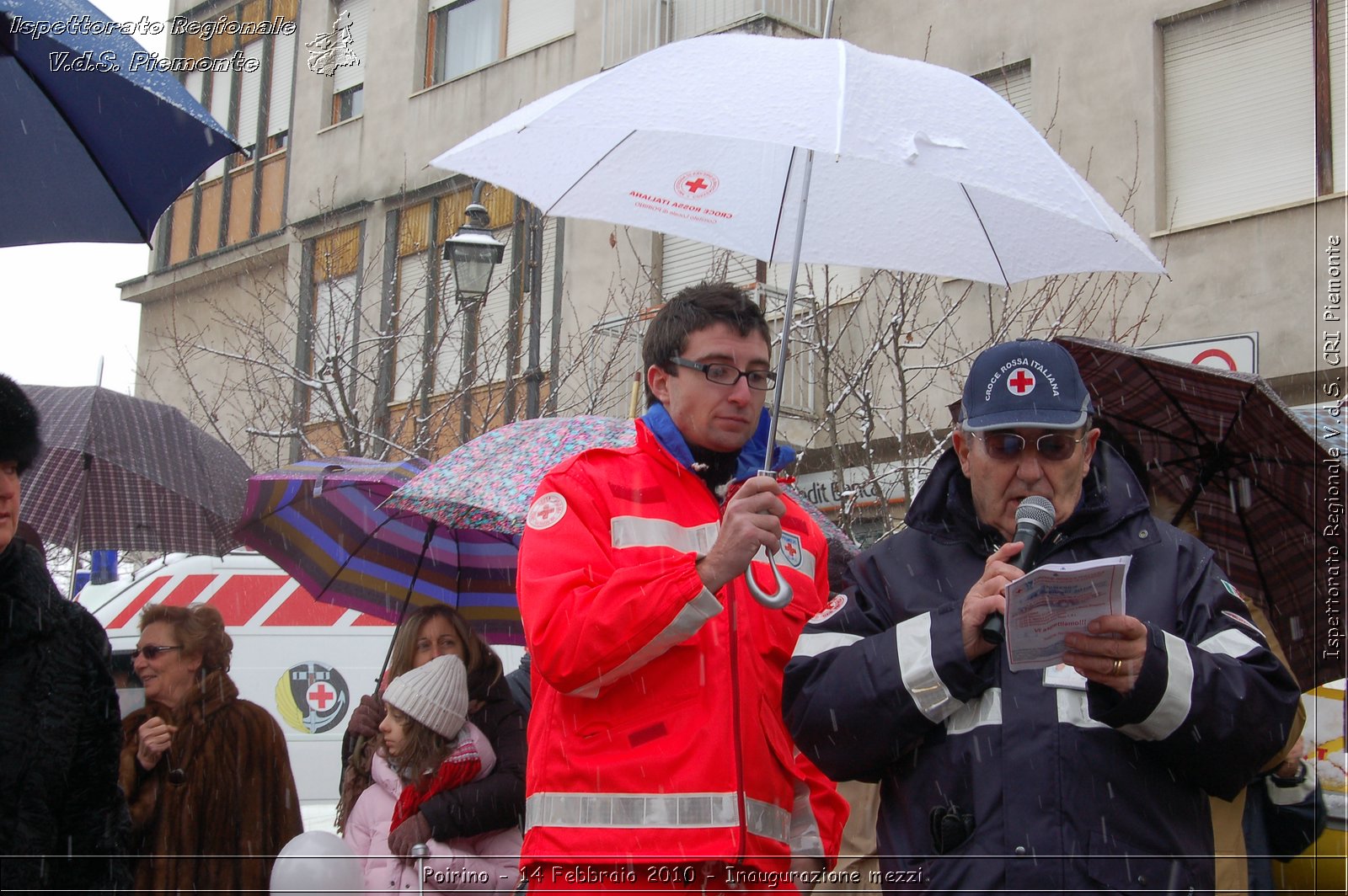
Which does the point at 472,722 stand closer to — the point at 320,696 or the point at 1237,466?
the point at 1237,466

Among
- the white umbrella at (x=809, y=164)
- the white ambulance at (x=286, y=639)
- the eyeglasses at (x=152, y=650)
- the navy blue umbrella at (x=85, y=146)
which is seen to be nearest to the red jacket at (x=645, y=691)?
the white umbrella at (x=809, y=164)

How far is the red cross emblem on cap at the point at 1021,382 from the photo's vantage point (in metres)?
3.58

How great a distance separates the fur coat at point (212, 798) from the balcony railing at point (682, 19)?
11.4m

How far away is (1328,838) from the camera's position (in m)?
4.75

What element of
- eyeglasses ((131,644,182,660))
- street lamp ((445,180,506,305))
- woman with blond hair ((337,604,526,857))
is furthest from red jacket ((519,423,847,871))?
street lamp ((445,180,506,305))

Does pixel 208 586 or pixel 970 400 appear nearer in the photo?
pixel 970 400

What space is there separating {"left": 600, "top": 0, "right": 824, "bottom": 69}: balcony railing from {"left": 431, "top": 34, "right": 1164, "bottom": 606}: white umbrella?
38.8 ft

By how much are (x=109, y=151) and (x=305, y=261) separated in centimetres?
1415

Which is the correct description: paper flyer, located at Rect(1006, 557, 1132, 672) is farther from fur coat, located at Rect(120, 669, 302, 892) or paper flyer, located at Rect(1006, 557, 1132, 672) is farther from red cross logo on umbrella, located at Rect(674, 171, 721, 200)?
fur coat, located at Rect(120, 669, 302, 892)

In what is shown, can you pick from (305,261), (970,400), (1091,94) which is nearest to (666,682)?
(970,400)

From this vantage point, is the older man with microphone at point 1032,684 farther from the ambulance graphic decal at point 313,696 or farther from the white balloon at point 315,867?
the ambulance graphic decal at point 313,696

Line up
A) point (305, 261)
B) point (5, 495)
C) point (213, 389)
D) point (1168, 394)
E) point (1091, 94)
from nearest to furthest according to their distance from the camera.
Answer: point (5, 495) < point (1168, 394) < point (1091, 94) < point (305, 261) < point (213, 389)

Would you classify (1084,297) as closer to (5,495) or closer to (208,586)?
(208,586)

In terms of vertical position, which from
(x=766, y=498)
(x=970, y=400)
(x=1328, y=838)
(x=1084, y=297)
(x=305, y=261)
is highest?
(x=305, y=261)
